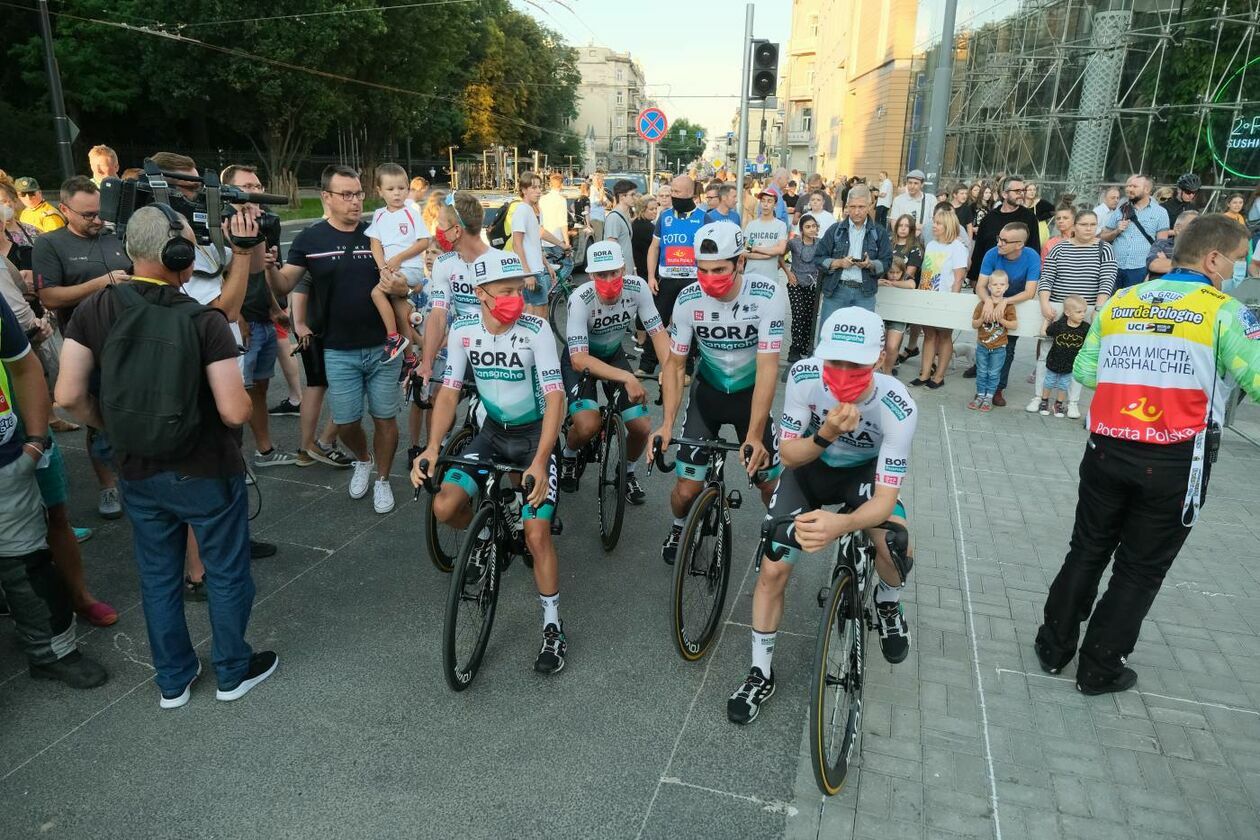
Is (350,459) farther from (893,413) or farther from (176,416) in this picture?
(893,413)

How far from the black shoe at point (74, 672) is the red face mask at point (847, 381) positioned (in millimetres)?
3582

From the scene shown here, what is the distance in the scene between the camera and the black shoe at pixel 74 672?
3840mm

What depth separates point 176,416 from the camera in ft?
10.7

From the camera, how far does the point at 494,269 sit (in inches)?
158

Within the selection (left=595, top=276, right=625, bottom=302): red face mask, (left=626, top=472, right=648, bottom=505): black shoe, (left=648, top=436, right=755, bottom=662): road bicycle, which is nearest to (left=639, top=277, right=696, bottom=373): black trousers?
(left=626, top=472, right=648, bottom=505): black shoe

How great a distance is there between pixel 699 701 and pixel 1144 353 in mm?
2497

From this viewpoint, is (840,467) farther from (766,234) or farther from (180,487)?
(766,234)

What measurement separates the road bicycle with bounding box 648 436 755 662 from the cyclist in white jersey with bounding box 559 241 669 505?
83 centimetres

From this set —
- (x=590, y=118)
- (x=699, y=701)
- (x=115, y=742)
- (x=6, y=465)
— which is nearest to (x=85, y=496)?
(x=6, y=465)

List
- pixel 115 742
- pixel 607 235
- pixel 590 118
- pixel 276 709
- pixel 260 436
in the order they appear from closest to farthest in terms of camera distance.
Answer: pixel 115 742 → pixel 276 709 → pixel 260 436 → pixel 607 235 → pixel 590 118

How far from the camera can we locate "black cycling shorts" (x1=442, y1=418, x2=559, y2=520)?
13.7 feet

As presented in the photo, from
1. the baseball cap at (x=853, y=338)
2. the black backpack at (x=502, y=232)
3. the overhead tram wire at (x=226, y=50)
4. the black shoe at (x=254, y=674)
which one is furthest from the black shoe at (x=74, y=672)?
the overhead tram wire at (x=226, y=50)

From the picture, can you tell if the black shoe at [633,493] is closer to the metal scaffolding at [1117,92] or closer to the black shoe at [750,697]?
the black shoe at [750,697]

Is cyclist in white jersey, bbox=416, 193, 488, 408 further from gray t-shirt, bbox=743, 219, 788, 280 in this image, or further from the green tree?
the green tree
